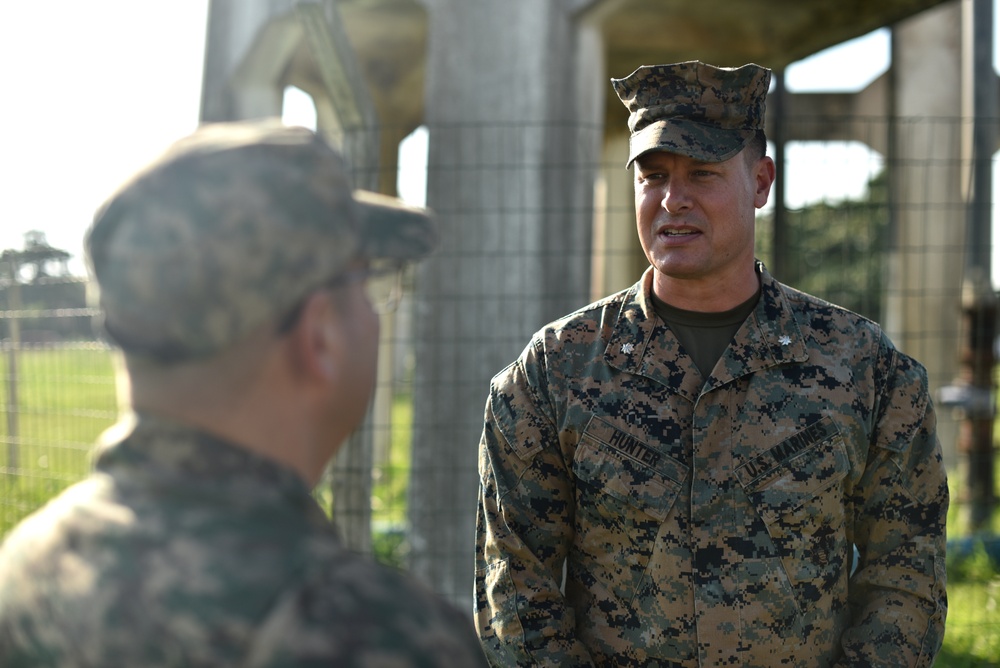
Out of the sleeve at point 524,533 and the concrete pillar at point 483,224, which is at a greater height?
the concrete pillar at point 483,224

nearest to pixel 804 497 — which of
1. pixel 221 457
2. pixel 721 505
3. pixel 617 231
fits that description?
pixel 721 505

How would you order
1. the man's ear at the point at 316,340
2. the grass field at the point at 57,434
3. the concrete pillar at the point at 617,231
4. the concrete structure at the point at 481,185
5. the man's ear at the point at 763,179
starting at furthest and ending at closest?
the concrete pillar at the point at 617,231 → the grass field at the point at 57,434 → the concrete structure at the point at 481,185 → the man's ear at the point at 763,179 → the man's ear at the point at 316,340

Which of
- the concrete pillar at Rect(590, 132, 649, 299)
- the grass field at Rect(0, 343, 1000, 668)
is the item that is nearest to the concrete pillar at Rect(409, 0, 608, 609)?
the grass field at Rect(0, 343, 1000, 668)

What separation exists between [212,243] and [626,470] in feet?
4.53

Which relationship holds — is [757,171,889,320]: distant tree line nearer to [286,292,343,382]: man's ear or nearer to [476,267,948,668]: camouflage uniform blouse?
[476,267,948,668]: camouflage uniform blouse

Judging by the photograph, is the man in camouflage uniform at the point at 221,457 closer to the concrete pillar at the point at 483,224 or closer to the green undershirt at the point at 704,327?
the green undershirt at the point at 704,327

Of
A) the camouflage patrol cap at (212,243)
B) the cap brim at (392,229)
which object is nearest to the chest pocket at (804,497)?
the cap brim at (392,229)

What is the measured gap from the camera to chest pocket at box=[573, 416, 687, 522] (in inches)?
86.4

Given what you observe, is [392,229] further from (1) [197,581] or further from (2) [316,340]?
(1) [197,581]

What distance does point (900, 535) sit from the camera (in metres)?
2.21

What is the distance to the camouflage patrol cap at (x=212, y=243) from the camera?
103 centimetres

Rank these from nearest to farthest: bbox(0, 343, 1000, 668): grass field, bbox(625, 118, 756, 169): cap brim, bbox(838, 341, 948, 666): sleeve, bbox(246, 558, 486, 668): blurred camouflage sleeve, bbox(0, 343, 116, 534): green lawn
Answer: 1. bbox(246, 558, 486, 668): blurred camouflage sleeve
2. bbox(838, 341, 948, 666): sleeve
3. bbox(625, 118, 756, 169): cap brim
4. bbox(0, 343, 1000, 668): grass field
5. bbox(0, 343, 116, 534): green lawn

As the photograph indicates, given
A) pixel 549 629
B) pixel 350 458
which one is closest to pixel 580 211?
pixel 350 458

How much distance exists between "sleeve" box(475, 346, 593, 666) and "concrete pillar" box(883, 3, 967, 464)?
5.47 m
